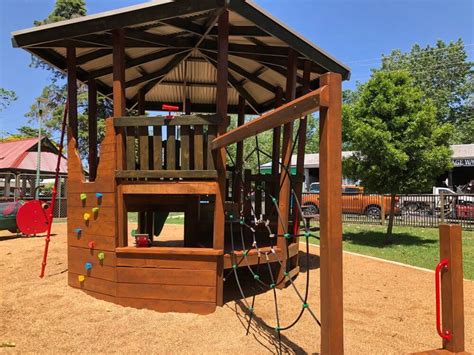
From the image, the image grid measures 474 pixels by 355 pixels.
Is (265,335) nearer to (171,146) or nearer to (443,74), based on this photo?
(171,146)

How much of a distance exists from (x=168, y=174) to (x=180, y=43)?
2.41 m

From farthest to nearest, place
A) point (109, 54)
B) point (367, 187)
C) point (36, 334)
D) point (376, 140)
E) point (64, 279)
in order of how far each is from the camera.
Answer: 1. point (367, 187)
2. point (376, 140)
3. point (109, 54)
4. point (64, 279)
5. point (36, 334)

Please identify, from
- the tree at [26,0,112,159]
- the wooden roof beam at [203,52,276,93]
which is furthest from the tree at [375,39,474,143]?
the wooden roof beam at [203,52,276,93]

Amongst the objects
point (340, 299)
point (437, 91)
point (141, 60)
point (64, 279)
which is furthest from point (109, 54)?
point (437, 91)

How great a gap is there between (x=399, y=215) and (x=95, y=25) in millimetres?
13894

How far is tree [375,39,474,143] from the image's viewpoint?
45688 millimetres

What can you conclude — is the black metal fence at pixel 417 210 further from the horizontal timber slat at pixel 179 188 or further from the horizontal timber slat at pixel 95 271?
the horizontal timber slat at pixel 95 271

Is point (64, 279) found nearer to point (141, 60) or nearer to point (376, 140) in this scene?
point (141, 60)

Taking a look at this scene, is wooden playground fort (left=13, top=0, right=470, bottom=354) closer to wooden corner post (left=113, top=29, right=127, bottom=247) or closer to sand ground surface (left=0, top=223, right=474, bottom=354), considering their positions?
wooden corner post (left=113, top=29, right=127, bottom=247)

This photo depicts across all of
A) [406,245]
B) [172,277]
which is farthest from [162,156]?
[406,245]

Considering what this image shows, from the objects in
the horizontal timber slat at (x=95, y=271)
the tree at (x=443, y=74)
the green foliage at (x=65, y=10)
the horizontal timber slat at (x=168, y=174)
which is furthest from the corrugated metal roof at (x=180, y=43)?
the tree at (x=443, y=74)

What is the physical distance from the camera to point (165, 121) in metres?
4.88

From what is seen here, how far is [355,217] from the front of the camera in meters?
16.4

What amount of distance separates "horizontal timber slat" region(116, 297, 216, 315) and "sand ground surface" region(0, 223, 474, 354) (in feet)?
0.34
